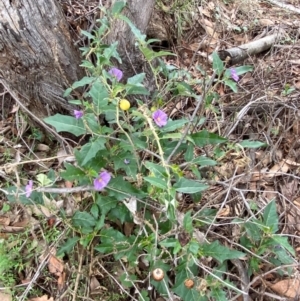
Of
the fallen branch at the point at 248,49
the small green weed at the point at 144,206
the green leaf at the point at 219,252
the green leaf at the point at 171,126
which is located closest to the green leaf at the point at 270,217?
the small green weed at the point at 144,206

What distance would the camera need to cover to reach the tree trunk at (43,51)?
1875 millimetres

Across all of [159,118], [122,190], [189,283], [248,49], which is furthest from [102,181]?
[248,49]

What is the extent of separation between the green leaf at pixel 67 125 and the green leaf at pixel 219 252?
569 millimetres

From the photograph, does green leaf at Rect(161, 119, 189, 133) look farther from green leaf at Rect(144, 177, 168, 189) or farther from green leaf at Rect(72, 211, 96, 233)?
green leaf at Rect(72, 211, 96, 233)

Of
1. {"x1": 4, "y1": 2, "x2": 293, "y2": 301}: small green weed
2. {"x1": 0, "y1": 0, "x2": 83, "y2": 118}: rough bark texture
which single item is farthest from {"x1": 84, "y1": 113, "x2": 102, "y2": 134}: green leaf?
{"x1": 0, "y1": 0, "x2": 83, "y2": 118}: rough bark texture

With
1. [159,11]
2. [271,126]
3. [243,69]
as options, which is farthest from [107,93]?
[159,11]

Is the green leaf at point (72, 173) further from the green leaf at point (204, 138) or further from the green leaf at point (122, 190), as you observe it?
the green leaf at point (204, 138)

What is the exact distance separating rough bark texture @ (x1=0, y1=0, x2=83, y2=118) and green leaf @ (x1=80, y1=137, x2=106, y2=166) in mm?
468

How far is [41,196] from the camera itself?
1.75 metres

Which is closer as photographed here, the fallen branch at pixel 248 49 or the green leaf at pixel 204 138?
the green leaf at pixel 204 138

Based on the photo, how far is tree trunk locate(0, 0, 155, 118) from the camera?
188 cm

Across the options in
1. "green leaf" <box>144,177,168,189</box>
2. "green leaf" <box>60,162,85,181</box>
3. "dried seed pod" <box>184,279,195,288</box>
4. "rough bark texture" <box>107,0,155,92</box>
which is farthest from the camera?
"rough bark texture" <box>107,0,155,92</box>

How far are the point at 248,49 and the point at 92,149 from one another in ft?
4.86

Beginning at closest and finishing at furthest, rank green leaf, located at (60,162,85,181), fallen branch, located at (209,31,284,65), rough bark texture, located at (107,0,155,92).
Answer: green leaf, located at (60,162,85,181) < rough bark texture, located at (107,0,155,92) < fallen branch, located at (209,31,284,65)
